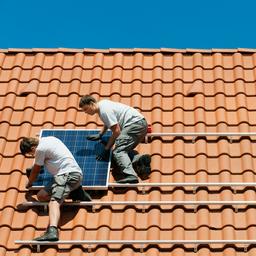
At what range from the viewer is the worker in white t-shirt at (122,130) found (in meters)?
9.62

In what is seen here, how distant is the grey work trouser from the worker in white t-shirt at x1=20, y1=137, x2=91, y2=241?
615 mm

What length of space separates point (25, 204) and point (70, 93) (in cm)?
235

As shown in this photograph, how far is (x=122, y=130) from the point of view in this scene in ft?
32.2

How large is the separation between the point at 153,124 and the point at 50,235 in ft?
8.08

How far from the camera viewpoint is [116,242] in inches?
339

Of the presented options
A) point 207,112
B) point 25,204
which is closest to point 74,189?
point 25,204

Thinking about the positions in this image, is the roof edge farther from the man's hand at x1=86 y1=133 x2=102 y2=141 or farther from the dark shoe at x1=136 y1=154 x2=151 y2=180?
the dark shoe at x1=136 y1=154 x2=151 y2=180

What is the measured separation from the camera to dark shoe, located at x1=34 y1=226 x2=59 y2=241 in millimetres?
8617

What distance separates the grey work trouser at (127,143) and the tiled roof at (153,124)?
0.27 meters

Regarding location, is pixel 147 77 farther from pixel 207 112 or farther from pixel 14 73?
pixel 14 73

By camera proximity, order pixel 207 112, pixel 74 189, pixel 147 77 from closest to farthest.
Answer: pixel 74 189, pixel 207 112, pixel 147 77

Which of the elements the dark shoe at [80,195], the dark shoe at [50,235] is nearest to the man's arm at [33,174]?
the dark shoe at [80,195]

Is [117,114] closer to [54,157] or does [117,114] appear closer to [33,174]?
[54,157]

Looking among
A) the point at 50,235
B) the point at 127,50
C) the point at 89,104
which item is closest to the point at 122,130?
the point at 89,104
